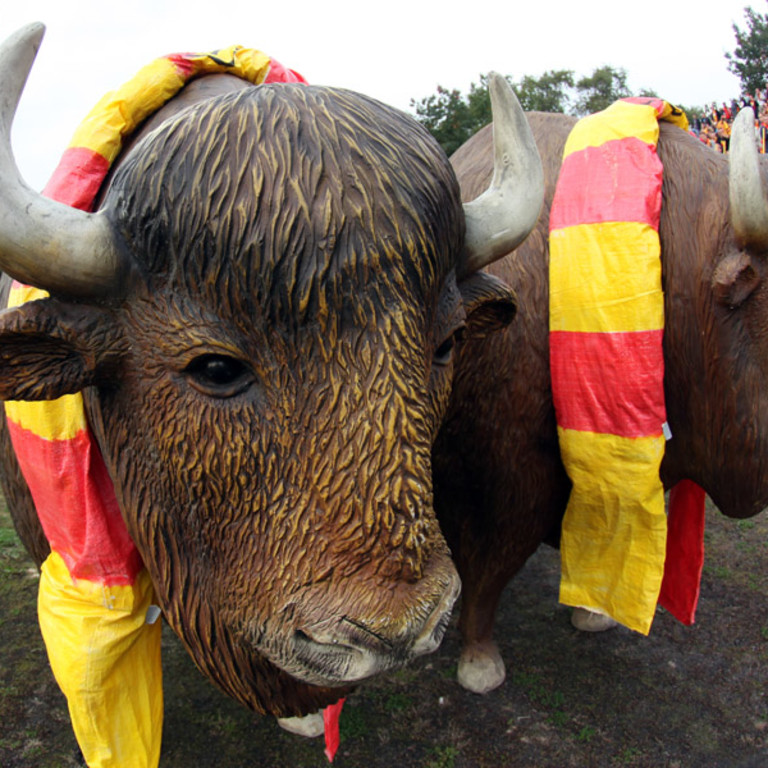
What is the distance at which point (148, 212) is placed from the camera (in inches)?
54.8

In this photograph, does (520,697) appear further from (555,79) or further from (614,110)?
(555,79)

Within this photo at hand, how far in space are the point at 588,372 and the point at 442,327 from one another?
980 mm

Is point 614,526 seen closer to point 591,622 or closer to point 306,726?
point 591,622

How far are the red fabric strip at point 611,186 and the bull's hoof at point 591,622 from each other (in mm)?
2015

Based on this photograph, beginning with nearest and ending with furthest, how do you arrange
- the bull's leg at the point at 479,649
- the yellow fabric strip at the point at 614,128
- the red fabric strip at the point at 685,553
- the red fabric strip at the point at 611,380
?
the red fabric strip at the point at 611,380, the yellow fabric strip at the point at 614,128, the bull's leg at the point at 479,649, the red fabric strip at the point at 685,553

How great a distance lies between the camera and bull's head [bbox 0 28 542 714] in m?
1.31

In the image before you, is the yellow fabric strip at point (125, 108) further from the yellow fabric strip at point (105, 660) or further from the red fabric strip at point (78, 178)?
the yellow fabric strip at point (105, 660)

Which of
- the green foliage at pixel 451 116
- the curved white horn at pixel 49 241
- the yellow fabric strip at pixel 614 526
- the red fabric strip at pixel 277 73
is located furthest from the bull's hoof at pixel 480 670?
the green foliage at pixel 451 116

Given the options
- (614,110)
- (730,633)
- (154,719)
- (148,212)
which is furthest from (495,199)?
(730,633)

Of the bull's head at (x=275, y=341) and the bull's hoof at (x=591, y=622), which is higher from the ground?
the bull's head at (x=275, y=341)

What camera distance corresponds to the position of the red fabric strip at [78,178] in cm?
190

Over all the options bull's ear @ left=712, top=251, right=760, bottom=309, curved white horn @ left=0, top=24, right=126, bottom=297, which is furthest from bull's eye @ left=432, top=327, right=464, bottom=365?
bull's ear @ left=712, top=251, right=760, bottom=309

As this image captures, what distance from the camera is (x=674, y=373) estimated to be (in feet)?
8.47

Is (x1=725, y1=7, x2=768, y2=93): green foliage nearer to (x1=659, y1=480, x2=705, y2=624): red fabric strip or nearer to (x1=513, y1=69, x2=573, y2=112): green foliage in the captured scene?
(x1=513, y1=69, x2=573, y2=112): green foliage
